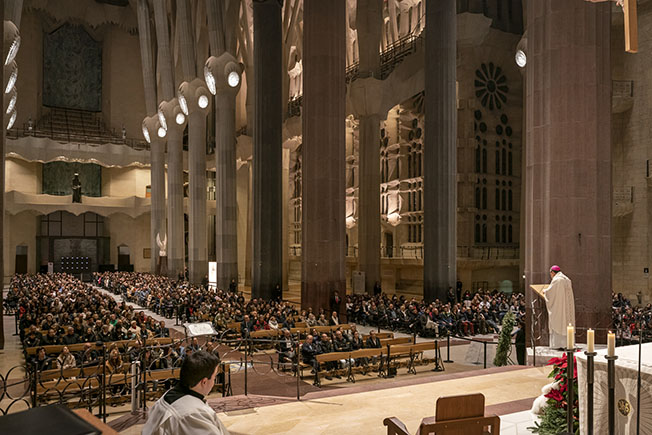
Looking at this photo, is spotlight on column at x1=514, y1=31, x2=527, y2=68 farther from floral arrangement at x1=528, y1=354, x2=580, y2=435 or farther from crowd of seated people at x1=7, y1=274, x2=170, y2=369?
floral arrangement at x1=528, y1=354, x2=580, y2=435

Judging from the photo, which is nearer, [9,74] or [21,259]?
[9,74]

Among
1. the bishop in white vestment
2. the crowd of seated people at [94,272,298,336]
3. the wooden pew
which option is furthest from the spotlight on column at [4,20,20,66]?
the bishop in white vestment

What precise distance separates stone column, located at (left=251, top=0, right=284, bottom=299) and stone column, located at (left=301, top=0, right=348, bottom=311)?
791cm

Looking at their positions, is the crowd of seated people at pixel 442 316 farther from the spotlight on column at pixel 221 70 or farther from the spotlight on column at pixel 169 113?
the spotlight on column at pixel 169 113

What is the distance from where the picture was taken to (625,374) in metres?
3.69

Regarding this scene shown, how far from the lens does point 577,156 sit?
13555 millimetres

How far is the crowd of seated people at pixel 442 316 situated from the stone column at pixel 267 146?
8.26 metres

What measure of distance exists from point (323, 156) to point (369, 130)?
1040 cm

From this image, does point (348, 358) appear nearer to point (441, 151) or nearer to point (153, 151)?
point (441, 151)

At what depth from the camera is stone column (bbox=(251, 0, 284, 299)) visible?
2862 cm

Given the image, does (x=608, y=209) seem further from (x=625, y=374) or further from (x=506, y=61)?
(x=506, y=61)

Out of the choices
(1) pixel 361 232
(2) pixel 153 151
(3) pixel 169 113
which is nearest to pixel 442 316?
(1) pixel 361 232

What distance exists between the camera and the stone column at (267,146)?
28.6 m

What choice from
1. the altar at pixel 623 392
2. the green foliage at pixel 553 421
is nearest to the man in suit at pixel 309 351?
the green foliage at pixel 553 421
